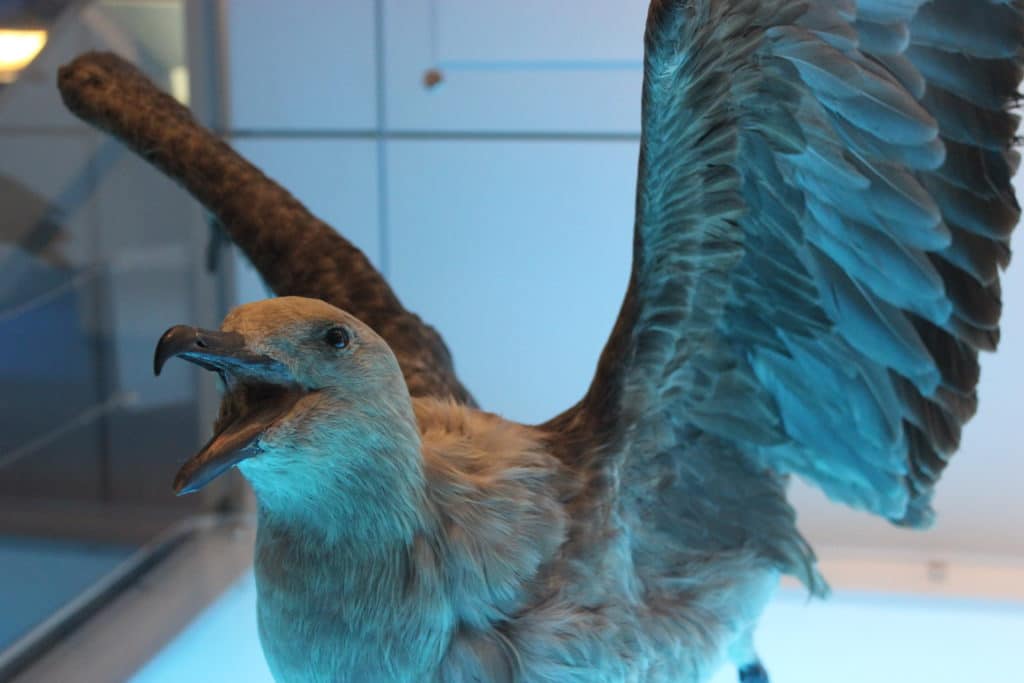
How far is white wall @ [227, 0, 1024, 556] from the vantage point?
1339mm

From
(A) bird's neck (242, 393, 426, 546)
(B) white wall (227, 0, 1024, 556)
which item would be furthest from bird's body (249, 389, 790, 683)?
(B) white wall (227, 0, 1024, 556)

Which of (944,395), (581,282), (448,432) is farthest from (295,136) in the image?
(944,395)

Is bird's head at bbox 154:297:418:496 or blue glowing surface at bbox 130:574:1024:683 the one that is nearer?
bird's head at bbox 154:297:418:496

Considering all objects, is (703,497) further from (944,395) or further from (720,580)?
(944,395)

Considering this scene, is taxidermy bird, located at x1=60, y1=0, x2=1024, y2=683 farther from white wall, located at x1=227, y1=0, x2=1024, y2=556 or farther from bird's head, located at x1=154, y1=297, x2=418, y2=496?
white wall, located at x1=227, y1=0, x2=1024, y2=556

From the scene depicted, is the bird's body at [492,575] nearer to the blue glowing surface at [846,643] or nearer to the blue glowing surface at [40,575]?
the blue glowing surface at [846,643]

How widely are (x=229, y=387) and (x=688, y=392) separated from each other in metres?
0.37

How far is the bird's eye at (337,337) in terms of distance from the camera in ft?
1.95

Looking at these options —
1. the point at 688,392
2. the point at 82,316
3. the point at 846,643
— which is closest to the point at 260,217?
the point at 688,392

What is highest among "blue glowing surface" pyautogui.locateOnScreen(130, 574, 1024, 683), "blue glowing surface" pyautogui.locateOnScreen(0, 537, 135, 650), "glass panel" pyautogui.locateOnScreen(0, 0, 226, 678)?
"glass panel" pyautogui.locateOnScreen(0, 0, 226, 678)

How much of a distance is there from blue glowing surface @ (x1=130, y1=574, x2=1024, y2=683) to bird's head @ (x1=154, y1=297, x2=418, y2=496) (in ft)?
1.96

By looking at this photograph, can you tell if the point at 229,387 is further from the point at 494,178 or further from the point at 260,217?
the point at 494,178

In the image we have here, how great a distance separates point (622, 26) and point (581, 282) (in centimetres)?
31

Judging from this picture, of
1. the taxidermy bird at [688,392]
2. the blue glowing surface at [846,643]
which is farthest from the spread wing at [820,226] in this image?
the blue glowing surface at [846,643]
